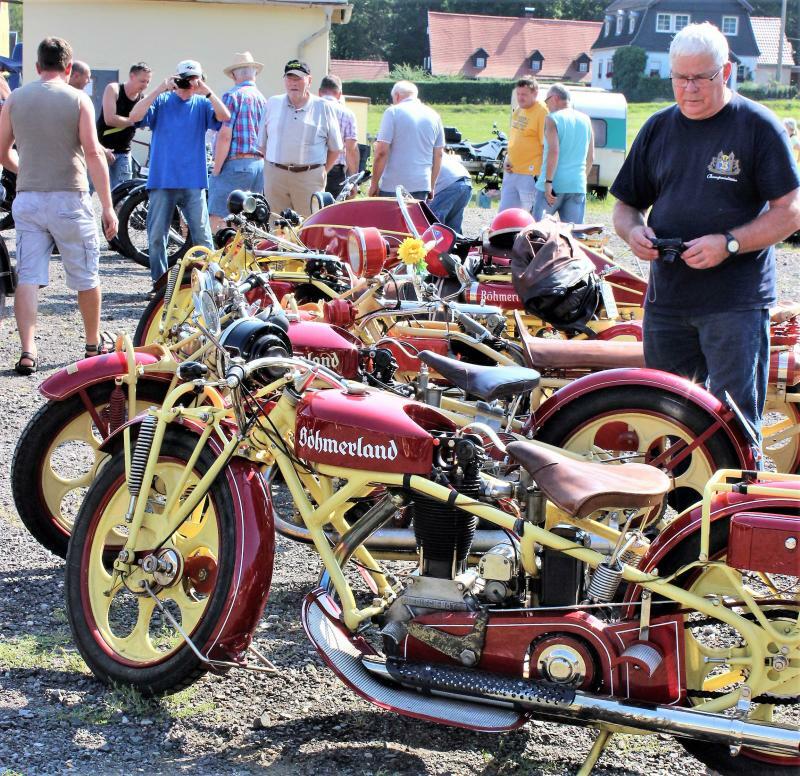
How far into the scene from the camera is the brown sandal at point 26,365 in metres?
7.41

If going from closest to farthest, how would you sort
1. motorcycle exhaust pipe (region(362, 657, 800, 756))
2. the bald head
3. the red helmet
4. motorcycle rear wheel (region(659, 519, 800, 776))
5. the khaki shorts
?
motorcycle exhaust pipe (region(362, 657, 800, 756))
motorcycle rear wheel (region(659, 519, 800, 776))
the red helmet
the khaki shorts
the bald head

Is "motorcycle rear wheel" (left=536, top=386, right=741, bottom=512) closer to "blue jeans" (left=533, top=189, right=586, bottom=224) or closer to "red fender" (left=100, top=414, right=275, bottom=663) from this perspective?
"red fender" (left=100, top=414, right=275, bottom=663)

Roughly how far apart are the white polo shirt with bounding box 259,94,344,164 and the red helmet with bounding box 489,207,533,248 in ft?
10.5

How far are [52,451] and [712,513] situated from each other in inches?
98.7

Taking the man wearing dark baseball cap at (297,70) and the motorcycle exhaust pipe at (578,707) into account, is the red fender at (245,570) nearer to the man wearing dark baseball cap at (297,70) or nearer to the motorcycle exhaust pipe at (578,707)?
the motorcycle exhaust pipe at (578,707)

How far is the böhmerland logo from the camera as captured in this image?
10.4 ft

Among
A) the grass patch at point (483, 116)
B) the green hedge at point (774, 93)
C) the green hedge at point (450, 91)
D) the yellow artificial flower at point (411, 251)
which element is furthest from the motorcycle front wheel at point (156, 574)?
the green hedge at point (774, 93)

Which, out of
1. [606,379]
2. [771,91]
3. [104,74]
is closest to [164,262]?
[606,379]

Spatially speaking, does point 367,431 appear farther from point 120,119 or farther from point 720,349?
point 120,119

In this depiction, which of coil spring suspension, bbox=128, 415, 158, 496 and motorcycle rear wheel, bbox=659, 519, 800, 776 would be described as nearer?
motorcycle rear wheel, bbox=659, 519, 800, 776

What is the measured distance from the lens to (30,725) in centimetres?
338

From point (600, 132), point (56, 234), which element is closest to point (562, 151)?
point (56, 234)

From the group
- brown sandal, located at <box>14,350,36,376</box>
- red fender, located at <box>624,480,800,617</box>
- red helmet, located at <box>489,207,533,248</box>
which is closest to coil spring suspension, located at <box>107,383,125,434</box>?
red fender, located at <box>624,480,800,617</box>

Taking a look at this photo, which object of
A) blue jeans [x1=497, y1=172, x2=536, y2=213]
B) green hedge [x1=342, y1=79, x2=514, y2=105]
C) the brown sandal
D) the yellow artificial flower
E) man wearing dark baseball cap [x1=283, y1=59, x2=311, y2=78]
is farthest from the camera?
green hedge [x1=342, y1=79, x2=514, y2=105]
